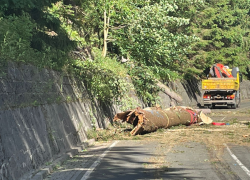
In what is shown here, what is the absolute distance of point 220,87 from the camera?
3622 centimetres

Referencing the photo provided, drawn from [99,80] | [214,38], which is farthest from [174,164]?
[214,38]

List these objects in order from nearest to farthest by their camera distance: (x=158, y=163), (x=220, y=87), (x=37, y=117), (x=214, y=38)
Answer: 1. (x=158, y=163)
2. (x=37, y=117)
3. (x=220, y=87)
4. (x=214, y=38)

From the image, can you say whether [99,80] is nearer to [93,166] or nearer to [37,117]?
[37,117]

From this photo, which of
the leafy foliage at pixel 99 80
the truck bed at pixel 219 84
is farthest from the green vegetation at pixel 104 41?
the truck bed at pixel 219 84

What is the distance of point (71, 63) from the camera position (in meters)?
17.8

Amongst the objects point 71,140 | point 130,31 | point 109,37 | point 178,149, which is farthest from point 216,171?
point 109,37

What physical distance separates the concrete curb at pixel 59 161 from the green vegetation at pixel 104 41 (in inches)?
104

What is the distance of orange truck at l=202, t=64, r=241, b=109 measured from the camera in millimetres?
36281

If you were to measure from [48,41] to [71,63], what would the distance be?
5.48ft

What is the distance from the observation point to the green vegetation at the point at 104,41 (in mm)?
13820

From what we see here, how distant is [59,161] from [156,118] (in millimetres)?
7956

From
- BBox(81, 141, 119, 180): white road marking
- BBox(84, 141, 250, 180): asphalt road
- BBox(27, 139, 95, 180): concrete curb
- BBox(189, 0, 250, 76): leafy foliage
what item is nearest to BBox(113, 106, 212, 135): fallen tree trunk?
BBox(27, 139, 95, 180): concrete curb

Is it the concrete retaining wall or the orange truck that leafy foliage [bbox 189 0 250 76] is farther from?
the concrete retaining wall

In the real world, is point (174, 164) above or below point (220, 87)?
below
